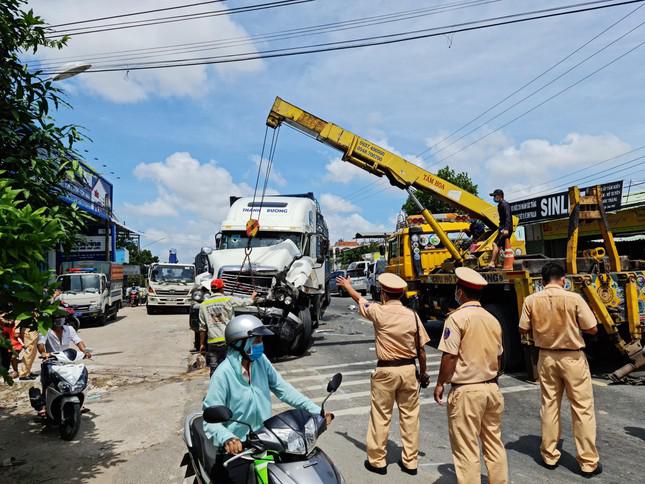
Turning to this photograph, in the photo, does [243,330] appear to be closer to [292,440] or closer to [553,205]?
[292,440]

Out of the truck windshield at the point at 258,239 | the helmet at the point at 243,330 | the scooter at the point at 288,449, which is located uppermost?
the truck windshield at the point at 258,239

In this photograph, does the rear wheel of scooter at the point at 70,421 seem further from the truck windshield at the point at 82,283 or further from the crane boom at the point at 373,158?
the truck windshield at the point at 82,283

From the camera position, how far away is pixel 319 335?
1403 centimetres

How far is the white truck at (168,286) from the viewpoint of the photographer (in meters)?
22.3

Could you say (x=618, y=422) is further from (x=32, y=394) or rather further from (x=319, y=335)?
(x=319, y=335)

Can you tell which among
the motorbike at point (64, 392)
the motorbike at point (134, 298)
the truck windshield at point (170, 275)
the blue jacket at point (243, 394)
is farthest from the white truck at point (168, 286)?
the blue jacket at point (243, 394)

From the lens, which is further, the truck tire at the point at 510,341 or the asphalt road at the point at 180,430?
the truck tire at the point at 510,341

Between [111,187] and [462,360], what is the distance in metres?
31.8

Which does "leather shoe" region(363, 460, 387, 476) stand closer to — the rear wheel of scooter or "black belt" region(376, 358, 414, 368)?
"black belt" region(376, 358, 414, 368)

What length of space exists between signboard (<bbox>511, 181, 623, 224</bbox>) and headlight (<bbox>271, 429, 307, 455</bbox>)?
21034mm

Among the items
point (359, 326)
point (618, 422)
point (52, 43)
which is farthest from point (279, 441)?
point (359, 326)

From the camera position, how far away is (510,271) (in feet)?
27.0

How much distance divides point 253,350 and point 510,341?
6.56 m

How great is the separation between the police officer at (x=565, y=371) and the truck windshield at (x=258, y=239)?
7.78 meters
